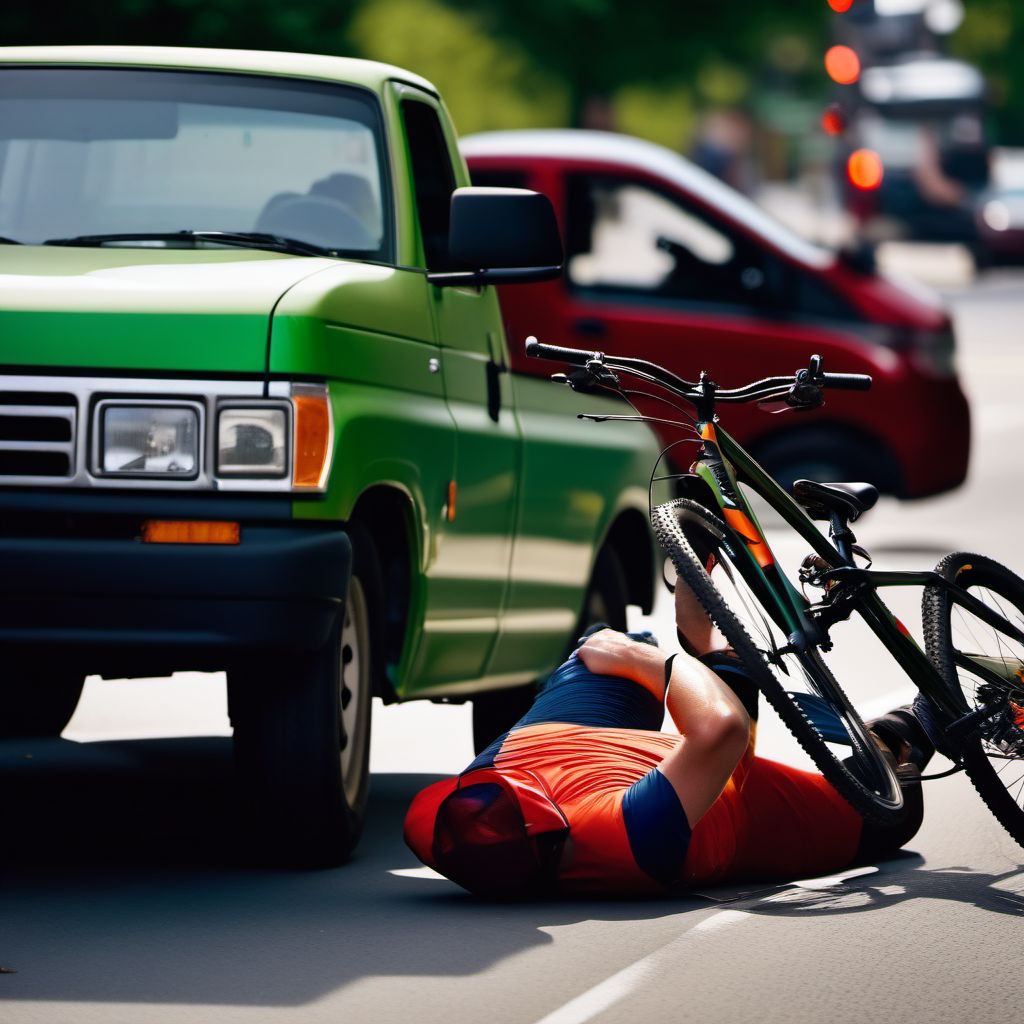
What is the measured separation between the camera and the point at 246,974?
606 cm

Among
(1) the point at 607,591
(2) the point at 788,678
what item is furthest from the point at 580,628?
(2) the point at 788,678

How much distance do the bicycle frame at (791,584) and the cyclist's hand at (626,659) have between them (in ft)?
1.11

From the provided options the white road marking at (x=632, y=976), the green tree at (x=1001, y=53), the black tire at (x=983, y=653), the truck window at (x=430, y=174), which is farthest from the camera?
the green tree at (x=1001, y=53)

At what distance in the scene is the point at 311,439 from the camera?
676cm

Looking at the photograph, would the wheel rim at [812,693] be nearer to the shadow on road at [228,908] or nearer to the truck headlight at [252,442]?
the shadow on road at [228,908]

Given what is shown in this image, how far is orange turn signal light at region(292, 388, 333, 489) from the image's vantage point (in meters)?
6.72

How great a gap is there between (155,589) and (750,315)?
846 cm

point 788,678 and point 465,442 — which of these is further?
point 465,442

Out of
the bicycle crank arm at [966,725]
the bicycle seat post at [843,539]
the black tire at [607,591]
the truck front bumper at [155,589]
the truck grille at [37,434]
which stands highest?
the truck grille at [37,434]

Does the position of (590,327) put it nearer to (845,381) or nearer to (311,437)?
(845,381)

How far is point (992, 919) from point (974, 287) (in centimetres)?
3955

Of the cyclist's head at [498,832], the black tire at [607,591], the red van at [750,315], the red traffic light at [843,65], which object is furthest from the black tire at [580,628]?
the red traffic light at [843,65]

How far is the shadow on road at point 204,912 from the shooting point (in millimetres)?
6047

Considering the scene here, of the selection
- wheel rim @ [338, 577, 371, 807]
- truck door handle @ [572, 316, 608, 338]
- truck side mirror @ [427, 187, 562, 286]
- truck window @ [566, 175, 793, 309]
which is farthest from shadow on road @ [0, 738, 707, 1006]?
truck window @ [566, 175, 793, 309]
